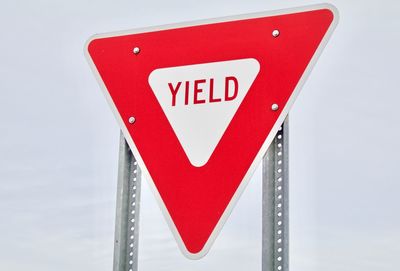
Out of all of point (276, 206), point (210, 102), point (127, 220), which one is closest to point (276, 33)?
point (210, 102)

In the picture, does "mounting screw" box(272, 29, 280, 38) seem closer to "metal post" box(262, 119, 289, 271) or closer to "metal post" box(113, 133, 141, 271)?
"metal post" box(262, 119, 289, 271)

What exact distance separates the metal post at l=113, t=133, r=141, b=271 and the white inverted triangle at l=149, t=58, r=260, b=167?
192 mm

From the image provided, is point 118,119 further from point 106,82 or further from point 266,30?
point 266,30

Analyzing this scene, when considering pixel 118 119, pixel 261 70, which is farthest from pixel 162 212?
pixel 261 70

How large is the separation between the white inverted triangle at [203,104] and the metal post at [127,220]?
0.63ft

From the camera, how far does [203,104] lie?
1837 mm

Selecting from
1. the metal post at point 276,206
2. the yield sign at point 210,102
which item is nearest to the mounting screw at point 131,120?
the yield sign at point 210,102

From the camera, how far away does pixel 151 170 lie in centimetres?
187

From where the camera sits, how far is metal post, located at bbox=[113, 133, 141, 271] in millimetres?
1899

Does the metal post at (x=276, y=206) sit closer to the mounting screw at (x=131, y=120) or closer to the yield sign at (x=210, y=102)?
the yield sign at (x=210, y=102)

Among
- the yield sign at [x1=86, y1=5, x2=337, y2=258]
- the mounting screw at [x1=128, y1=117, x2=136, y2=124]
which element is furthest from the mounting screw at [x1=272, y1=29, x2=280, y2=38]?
the mounting screw at [x1=128, y1=117, x2=136, y2=124]

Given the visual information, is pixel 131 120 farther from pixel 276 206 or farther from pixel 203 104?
pixel 276 206

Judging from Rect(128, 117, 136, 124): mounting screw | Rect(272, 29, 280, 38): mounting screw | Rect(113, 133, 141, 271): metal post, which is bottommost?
Rect(113, 133, 141, 271): metal post

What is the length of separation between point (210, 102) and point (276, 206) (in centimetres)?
31
